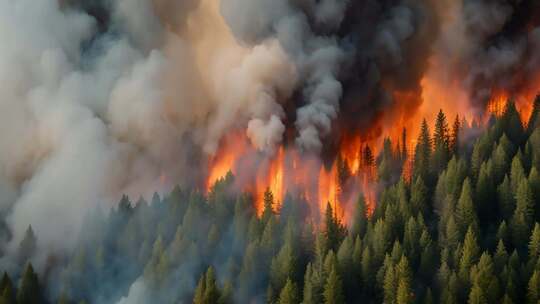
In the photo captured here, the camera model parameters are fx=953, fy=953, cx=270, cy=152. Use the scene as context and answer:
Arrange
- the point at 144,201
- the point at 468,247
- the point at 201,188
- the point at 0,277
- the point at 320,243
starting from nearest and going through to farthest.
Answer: the point at 468,247, the point at 320,243, the point at 0,277, the point at 144,201, the point at 201,188

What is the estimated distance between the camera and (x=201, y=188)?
75.8 metres

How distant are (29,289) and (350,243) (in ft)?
71.7

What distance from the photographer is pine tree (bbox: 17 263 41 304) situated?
205 feet

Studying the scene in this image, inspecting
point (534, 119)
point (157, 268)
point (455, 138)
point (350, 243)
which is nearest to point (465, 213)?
point (350, 243)

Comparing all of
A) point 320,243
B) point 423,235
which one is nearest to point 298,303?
point 320,243

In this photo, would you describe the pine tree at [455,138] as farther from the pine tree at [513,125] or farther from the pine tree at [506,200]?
the pine tree at [506,200]

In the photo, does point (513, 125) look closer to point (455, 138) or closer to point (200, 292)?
point (455, 138)

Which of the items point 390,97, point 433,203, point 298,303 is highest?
point 390,97

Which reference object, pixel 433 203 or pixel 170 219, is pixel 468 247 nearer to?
pixel 433 203

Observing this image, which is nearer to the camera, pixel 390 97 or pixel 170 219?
pixel 170 219

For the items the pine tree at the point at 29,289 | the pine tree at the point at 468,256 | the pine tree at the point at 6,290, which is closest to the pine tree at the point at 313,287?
the pine tree at the point at 468,256

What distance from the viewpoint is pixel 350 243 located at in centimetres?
5672

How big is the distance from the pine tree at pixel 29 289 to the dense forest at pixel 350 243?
0.10 m

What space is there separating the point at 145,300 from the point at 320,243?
454 inches
